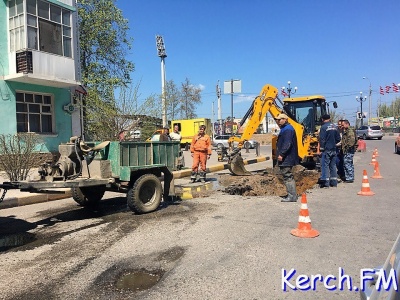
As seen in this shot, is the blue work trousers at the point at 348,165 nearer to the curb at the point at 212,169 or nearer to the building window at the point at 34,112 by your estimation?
the curb at the point at 212,169

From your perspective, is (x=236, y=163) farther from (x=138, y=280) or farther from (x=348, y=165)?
(x=138, y=280)

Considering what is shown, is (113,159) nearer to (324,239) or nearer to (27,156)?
(324,239)

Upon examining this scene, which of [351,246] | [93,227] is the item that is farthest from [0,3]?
[351,246]

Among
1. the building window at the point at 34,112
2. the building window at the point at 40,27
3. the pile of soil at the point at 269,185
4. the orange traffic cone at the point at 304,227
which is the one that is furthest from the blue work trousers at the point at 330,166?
the building window at the point at 40,27

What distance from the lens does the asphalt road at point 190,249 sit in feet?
12.2

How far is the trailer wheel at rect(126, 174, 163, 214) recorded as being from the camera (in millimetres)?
6832

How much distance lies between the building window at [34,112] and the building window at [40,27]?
79.4 inches

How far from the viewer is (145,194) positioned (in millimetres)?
7250

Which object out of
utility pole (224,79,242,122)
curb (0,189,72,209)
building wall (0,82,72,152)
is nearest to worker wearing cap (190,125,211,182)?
curb (0,189,72,209)

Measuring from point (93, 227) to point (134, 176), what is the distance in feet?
4.50

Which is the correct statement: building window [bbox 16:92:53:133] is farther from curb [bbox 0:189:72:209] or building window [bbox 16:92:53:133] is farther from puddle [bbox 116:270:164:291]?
puddle [bbox 116:270:164:291]

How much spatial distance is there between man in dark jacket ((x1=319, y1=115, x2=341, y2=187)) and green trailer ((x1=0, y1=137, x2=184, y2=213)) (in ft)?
15.1

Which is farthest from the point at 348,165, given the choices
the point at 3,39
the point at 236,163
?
the point at 3,39

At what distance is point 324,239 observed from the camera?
16.8 ft
